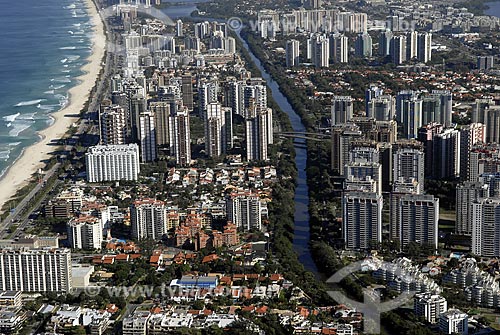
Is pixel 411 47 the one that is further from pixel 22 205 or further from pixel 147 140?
pixel 22 205

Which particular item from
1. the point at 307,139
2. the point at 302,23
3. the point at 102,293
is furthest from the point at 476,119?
the point at 302,23

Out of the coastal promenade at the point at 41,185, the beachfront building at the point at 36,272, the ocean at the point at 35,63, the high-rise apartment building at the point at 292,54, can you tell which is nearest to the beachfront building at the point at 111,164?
the coastal promenade at the point at 41,185

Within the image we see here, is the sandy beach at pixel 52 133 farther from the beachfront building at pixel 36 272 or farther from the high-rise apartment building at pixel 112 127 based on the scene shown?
the beachfront building at pixel 36 272

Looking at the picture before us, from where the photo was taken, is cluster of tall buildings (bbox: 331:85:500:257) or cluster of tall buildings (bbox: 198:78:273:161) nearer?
cluster of tall buildings (bbox: 331:85:500:257)

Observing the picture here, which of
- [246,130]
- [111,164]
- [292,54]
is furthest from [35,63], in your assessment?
[111,164]

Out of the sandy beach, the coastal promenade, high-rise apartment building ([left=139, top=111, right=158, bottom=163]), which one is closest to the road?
the coastal promenade

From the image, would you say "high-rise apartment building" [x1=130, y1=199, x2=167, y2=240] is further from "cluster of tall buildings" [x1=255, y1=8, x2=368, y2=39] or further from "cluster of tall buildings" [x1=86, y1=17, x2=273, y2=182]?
"cluster of tall buildings" [x1=255, y1=8, x2=368, y2=39]
